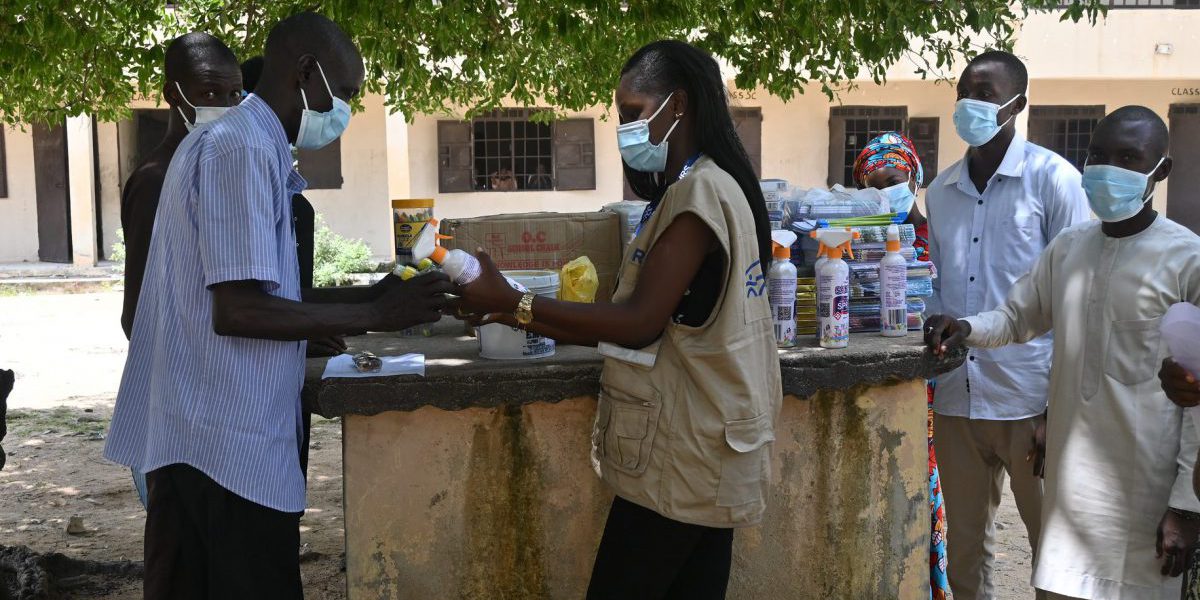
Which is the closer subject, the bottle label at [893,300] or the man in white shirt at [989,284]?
the bottle label at [893,300]

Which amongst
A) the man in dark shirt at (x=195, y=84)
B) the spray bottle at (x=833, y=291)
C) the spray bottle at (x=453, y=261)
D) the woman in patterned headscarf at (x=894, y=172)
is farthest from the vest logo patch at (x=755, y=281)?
the man in dark shirt at (x=195, y=84)

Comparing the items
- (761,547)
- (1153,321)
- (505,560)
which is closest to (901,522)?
(761,547)

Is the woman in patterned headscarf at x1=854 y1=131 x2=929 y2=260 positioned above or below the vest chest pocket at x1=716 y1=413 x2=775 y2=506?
above

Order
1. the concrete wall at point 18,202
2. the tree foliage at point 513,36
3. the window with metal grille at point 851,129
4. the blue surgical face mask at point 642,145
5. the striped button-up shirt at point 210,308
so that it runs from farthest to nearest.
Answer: the window with metal grille at point 851,129
the concrete wall at point 18,202
the tree foliage at point 513,36
the blue surgical face mask at point 642,145
the striped button-up shirt at point 210,308

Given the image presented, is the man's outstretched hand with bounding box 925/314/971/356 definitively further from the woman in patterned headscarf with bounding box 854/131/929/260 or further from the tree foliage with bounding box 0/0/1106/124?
the tree foliage with bounding box 0/0/1106/124

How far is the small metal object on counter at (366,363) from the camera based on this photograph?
295 centimetres

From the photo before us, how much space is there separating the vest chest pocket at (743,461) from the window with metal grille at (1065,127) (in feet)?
52.7

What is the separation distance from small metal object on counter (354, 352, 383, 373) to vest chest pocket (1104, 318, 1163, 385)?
191 centimetres

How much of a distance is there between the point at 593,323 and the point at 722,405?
330 millimetres

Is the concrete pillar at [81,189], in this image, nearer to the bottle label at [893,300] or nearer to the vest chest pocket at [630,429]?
the bottle label at [893,300]

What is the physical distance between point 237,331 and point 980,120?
2.49 metres

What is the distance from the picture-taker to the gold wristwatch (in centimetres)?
235

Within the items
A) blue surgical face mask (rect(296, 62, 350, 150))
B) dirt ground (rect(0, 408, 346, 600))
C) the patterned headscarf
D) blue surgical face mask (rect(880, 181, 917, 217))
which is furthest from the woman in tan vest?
dirt ground (rect(0, 408, 346, 600))

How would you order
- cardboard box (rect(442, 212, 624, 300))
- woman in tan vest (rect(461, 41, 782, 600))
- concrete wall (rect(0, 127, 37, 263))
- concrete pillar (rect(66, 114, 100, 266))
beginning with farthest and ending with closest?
concrete wall (rect(0, 127, 37, 263)) → concrete pillar (rect(66, 114, 100, 266)) → cardboard box (rect(442, 212, 624, 300)) → woman in tan vest (rect(461, 41, 782, 600))
